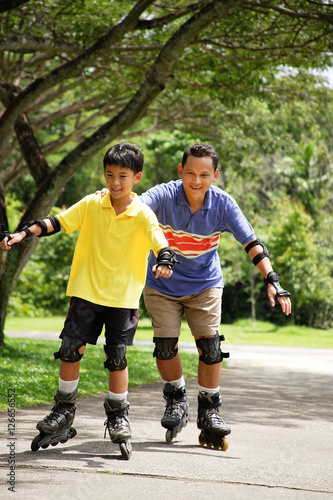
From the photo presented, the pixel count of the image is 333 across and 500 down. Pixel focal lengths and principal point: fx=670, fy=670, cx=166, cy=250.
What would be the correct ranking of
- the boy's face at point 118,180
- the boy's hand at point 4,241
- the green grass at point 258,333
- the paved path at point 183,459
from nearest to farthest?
the paved path at point 183,459, the boy's hand at point 4,241, the boy's face at point 118,180, the green grass at point 258,333

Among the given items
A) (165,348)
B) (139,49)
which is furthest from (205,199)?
(139,49)

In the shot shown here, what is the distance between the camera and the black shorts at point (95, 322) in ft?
12.7

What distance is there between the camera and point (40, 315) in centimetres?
2758

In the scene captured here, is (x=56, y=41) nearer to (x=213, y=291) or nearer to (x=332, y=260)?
(x=213, y=291)

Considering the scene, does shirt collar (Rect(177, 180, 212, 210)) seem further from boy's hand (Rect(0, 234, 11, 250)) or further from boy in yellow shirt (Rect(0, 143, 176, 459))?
boy's hand (Rect(0, 234, 11, 250))

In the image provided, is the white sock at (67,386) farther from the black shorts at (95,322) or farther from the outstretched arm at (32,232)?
the outstretched arm at (32,232)

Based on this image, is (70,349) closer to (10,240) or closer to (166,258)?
(10,240)

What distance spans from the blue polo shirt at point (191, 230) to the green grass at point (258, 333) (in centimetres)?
1321

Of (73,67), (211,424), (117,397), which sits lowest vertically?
(211,424)

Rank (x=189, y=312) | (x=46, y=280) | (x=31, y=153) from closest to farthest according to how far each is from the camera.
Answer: (x=189, y=312) < (x=31, y=153) < (x=46, y=280)

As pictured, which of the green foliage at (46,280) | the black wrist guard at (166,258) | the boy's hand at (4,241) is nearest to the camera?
the black wrist guard at (166,258)

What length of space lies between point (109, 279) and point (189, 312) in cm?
81

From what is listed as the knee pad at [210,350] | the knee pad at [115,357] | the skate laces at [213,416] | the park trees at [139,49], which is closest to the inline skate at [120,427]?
the knee pad at [115,357]

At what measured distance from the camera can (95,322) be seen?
3932mm
